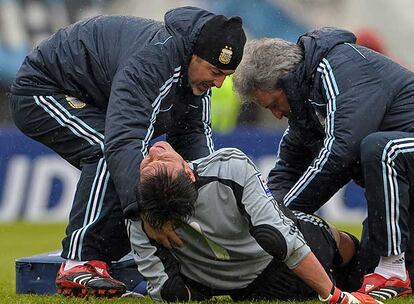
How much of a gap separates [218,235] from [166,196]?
1.48 feet

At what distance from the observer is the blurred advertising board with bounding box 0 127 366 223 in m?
14.8

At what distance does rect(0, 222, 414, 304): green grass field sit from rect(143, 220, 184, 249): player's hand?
474 millimetres

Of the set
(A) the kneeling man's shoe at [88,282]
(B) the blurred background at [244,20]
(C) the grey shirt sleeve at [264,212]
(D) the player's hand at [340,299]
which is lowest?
(B) the blurred background at [244,20]

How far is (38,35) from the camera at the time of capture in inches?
727

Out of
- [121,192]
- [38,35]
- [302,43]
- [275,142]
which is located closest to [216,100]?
[275,142]

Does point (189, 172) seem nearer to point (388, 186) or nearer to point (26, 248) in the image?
point (388, 186)

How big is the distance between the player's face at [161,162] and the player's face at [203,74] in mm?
1065

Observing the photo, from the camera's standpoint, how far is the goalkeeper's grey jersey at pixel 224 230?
594cm

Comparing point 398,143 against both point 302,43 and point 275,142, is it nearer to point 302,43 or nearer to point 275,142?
point 302,43

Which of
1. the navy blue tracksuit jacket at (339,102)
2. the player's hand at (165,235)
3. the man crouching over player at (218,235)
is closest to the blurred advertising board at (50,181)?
the navy blue tracksuit jacket at (339,102)

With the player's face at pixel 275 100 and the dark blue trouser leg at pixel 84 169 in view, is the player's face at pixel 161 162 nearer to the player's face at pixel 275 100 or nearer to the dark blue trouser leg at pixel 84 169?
the dark blue trouser leg at pixel 84 169

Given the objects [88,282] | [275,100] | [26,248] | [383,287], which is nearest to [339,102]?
[275,100]

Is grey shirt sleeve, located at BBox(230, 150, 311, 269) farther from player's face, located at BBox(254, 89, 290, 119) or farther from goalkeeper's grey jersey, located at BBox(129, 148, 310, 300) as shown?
player's face, located at BBox(254, 89, 290, 119)

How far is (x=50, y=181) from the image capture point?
1489 cm
